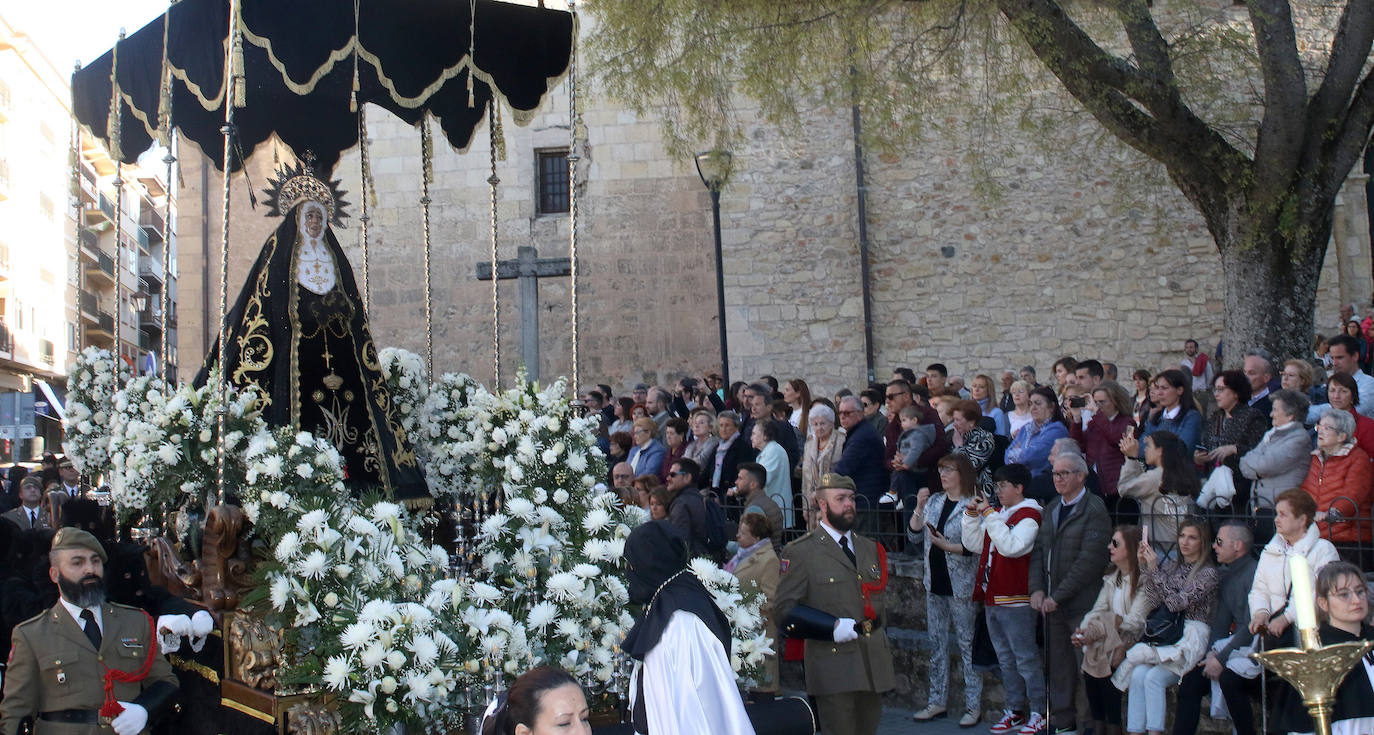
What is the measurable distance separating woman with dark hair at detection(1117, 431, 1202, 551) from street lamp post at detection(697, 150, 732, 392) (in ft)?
27.4

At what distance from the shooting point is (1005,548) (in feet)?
26.0

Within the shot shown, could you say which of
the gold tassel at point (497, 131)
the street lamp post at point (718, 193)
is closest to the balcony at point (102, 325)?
the street lamp post at point (718, 193)

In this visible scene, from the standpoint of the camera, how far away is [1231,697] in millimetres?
6570

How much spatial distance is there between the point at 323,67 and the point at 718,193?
35.4 ft

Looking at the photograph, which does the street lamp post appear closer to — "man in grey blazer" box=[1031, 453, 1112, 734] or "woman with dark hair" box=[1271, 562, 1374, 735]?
"man in grey blazer" box=[1031, 453, 1112, 734]

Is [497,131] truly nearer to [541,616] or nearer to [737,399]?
[541,616]

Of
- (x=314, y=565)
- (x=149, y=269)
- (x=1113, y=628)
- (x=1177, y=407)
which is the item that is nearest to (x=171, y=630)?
(x=314, y=565)

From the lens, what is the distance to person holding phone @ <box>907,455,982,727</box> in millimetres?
8523

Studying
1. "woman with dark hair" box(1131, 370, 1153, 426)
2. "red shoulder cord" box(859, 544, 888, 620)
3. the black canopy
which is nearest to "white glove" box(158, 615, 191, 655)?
the black canopy

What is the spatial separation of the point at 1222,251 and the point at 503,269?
9.48 meters

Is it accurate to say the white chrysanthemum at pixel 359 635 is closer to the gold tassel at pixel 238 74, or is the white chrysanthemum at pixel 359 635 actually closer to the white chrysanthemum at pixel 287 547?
Answer: the white chrysanthemum at pixel 287 547

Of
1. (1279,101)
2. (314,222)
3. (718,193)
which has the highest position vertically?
(718,193)

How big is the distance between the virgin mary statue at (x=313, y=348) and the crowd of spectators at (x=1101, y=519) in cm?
200

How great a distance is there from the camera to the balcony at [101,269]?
147 feet
